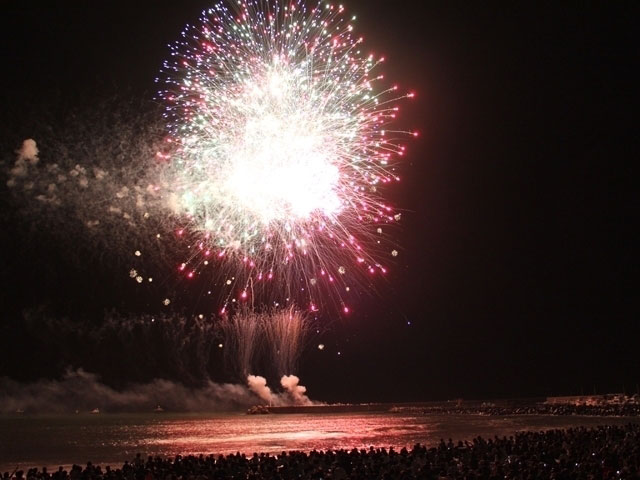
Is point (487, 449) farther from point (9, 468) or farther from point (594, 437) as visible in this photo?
point (9, 468)

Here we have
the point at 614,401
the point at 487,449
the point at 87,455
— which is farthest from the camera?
the point at 614,401

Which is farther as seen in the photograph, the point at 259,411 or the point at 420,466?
the point at 259,411

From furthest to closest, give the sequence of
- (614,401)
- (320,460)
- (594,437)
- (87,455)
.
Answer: (614,401) < (87,455) < (594,437) < (320,460)

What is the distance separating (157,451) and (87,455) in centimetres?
335

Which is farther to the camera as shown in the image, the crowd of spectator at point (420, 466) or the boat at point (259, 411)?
the boat at point (259, 411)

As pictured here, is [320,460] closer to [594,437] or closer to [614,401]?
[594,437]

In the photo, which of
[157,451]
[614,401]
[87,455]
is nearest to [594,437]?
[157,451]

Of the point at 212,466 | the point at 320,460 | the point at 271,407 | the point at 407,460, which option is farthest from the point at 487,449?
the point at 271,407

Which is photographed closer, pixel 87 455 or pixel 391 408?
pixel 87 455

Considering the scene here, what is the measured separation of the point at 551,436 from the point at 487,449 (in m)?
5.01

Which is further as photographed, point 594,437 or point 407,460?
point 594,437

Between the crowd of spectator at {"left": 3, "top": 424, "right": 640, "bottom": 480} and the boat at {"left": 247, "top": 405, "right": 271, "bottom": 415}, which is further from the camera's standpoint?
the boat at {"left": 247, "top": 405, "right": 271, "bottom": 415}

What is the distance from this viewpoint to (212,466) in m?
18.2

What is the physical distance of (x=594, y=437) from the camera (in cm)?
2495
